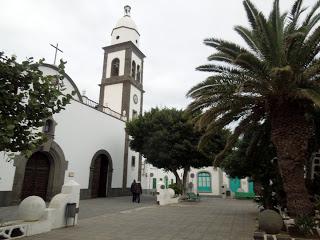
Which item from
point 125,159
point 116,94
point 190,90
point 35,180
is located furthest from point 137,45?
point 190,90

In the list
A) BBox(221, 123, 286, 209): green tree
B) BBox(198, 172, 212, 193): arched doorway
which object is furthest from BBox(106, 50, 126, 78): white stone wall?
BBox(198, 172, 212, 193): arched doorway

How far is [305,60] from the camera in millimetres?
9469

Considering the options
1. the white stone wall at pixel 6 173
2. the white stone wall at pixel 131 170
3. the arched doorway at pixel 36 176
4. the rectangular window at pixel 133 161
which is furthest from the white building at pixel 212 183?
the white stone wall at pixel 6 173

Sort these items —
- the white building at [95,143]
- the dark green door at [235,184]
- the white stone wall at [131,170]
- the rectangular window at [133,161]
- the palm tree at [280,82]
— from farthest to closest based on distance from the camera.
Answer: the dark green door at [235,184] → the rectangular window at [133,161] → the white stone wall at [131,170] → the white building at [95,143] → the palm tree at [280,82]

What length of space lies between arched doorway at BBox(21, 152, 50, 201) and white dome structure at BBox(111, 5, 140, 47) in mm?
16797

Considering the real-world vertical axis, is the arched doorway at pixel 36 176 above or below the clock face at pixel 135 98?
below

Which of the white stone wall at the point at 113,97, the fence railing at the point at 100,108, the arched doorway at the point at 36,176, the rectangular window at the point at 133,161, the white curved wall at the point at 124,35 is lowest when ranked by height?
the arched doorway at the point at 36,176

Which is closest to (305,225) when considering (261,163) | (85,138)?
(261,163)

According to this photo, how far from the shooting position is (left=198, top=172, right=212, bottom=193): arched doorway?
3715 centimetres

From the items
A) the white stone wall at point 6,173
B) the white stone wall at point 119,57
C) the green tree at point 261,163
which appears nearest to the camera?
the green tree at point 261,163

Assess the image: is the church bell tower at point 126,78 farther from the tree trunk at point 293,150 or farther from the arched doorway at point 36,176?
the tree trunk at point 293,150

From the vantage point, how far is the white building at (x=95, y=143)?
1742 cm

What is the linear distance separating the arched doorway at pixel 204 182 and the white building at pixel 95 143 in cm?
1173

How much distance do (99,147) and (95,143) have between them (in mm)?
630
